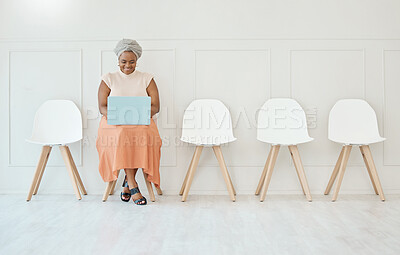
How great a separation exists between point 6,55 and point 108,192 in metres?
1.63

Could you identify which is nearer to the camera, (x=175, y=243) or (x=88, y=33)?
(x=175, y=243)

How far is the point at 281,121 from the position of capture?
3.36m

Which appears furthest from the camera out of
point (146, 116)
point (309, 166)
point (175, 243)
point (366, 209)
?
point (309, 166)

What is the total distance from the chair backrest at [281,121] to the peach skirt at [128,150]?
945 mm

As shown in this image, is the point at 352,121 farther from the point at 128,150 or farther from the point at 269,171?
the point at 128,150

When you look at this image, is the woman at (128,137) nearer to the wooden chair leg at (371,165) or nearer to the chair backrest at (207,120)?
the chair backrest at (207,120)

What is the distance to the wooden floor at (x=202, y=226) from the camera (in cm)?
192

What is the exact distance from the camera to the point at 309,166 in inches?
136

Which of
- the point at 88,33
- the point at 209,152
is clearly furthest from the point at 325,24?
the point at 88,33

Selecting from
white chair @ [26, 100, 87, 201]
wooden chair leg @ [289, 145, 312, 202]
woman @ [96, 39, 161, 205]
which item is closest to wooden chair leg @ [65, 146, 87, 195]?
white chair @ [26, 100, 87, 201]

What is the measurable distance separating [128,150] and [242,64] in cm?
130

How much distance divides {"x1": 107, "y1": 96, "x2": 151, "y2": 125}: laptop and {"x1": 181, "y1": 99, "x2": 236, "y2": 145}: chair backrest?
421mm

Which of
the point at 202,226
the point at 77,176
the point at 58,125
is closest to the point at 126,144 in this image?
the point at 77,176

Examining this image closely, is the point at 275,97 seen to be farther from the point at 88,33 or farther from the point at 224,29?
the point at 88,33
